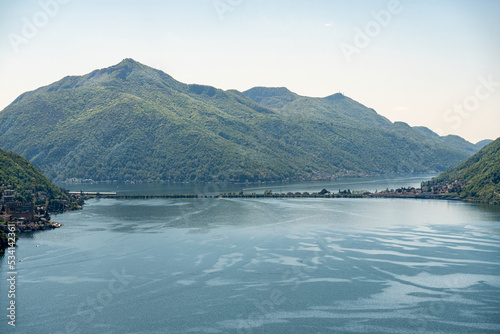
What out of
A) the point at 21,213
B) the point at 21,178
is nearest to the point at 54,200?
the point at 21,178

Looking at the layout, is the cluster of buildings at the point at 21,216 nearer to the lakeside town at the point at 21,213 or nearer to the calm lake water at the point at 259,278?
the lakeside town at the point at 21,213

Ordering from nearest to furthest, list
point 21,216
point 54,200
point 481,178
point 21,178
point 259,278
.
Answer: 1. point 259,278
2. point 21,216
3. point 21,178
4. point 54,200
5. point 481,178

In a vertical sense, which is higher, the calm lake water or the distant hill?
the distant hill

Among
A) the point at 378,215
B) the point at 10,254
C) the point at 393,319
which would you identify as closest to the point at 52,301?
the point at 10,254

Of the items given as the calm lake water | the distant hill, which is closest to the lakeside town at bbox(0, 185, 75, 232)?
the distant hill

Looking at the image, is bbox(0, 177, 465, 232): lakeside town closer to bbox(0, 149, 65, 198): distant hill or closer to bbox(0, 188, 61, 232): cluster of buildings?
bbox(0, 188, 61, 232): cluster of buildings

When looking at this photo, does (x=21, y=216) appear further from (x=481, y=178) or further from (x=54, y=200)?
(x=481, y=178)

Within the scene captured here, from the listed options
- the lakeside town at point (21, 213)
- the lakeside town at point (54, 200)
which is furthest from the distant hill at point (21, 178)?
the lakeside town at point (21, 213)
